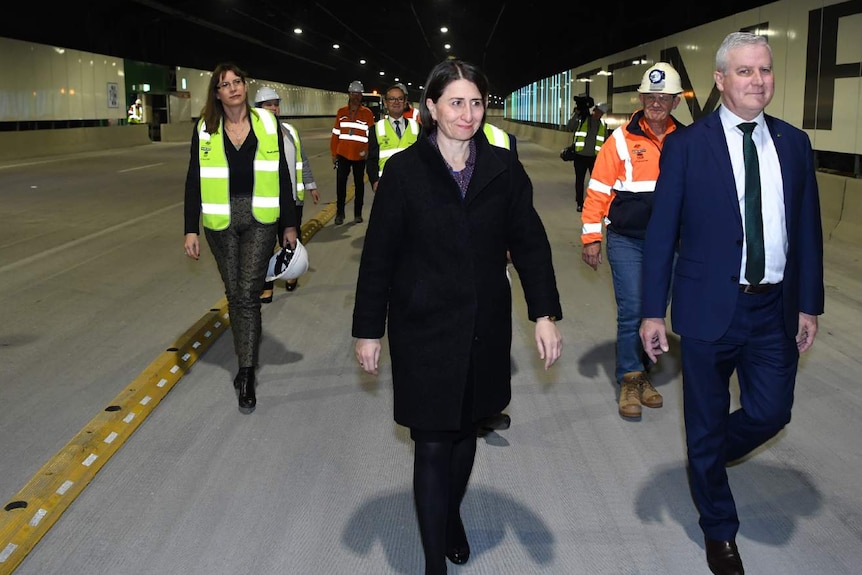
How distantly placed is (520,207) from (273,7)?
39112 mm

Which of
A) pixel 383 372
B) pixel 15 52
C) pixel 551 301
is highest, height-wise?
pixel 15 52

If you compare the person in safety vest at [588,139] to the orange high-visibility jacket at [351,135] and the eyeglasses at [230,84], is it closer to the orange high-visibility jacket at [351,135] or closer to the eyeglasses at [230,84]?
the orange high-visibility jacket at [351,135]

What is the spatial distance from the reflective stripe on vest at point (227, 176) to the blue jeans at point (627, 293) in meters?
1.94

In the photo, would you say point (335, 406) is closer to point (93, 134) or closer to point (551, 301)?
point (551, 301)

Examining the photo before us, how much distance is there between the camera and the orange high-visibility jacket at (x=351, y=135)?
13609mm

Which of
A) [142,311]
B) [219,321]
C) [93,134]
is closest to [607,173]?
[219,321]

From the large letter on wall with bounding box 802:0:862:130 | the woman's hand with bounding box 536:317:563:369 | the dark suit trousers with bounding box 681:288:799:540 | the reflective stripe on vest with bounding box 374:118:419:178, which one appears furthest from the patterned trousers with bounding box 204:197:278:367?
the large letter on wall with bounding box 802:0:862:130

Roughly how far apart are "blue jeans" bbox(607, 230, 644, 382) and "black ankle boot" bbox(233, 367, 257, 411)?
6.88ft

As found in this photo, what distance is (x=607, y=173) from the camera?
5.54m

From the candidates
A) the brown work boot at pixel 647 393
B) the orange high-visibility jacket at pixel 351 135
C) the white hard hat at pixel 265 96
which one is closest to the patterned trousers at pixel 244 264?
the brown work boot at pixel 647 393

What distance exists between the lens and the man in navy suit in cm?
357

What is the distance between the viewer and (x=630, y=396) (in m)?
5.57

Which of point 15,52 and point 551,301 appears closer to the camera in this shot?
point 551,301

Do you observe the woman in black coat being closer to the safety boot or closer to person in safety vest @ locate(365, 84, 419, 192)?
the safety boot
